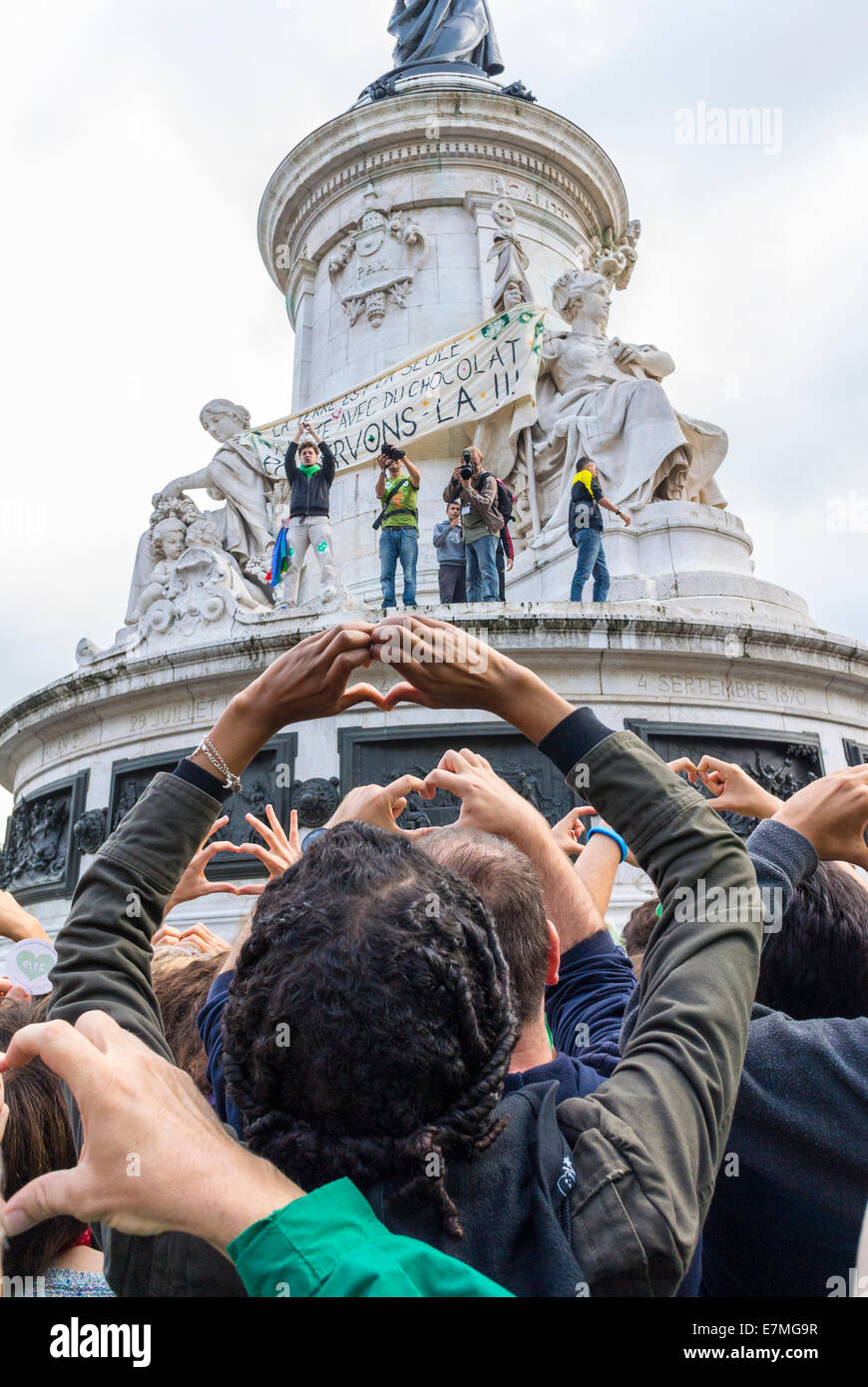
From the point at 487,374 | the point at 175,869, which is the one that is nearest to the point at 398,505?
the point at 487,374

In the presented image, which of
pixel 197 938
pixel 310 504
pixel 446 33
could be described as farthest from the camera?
pixel 446 33

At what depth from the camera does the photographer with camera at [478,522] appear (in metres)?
12.3

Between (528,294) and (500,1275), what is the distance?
58.8 ft

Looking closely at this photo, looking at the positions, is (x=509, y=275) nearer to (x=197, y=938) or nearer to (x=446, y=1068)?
(x=197, y=938)

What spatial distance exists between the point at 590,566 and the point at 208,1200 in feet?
37.3

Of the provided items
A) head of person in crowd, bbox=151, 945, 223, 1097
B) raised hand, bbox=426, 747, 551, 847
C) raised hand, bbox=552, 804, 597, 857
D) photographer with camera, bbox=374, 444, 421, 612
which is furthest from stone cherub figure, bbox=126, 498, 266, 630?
raised hand, bbox=426, 747, 551, 847

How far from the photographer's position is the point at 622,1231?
134cm

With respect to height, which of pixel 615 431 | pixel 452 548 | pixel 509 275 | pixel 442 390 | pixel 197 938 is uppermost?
pixel 509 275

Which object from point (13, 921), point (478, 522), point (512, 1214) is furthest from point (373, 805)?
point (478, 522)

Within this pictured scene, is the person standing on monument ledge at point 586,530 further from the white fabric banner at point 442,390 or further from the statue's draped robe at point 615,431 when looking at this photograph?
the white fabric banner at point 442,390

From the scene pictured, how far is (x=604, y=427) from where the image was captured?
49.6ft

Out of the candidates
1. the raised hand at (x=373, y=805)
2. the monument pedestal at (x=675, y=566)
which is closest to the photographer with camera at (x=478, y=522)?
the monument pedestal at (x=675, y=566)

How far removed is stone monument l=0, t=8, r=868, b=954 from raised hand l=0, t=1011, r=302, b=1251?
833 cm
